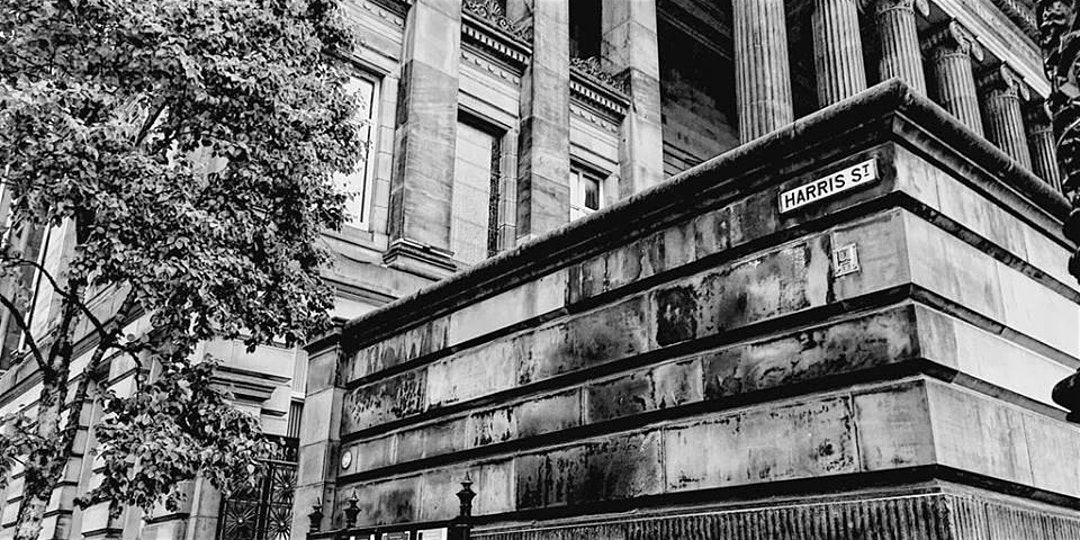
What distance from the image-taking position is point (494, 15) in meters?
22.5

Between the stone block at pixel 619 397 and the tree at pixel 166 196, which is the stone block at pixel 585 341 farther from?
the tree at pixel 166 196

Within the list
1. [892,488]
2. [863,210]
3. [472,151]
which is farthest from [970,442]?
[472,151]

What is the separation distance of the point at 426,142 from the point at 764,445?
14.0 metres

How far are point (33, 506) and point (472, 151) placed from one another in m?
13.0

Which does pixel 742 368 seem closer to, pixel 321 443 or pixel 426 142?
pixel 321 443

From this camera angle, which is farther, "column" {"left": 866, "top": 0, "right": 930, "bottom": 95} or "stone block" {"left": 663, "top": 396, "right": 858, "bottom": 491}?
"column" {"left": 866, "top": 0, "right": 930, "bottom": 95}

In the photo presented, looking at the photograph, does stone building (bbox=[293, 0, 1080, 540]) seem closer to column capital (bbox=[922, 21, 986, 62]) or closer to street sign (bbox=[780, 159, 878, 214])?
street sign (bbox=[780, 159, 878, 214])

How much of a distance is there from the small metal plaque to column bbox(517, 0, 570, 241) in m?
14.4

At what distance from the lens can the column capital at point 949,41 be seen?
96.9 ft

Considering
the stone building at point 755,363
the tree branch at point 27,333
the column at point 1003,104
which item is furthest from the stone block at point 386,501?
the column at point 1003,104

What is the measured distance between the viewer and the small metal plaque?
5.99 m

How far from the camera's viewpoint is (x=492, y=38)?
856 inches

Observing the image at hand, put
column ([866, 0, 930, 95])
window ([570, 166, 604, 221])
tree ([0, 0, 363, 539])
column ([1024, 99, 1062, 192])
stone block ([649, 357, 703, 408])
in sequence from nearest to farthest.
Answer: stone block ([649, 357, 703, 408]) < tree ([0, 0, 363, 539]) < window ([570, 166, 604, 221]) < column ([866, 0, 930, 95]) < column ([1024, 99, 1062, 192])

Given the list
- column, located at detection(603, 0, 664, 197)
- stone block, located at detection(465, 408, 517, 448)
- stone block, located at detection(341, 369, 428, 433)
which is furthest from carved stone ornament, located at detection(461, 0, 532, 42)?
stone block, located at detection(465, 408, 517, 448)
